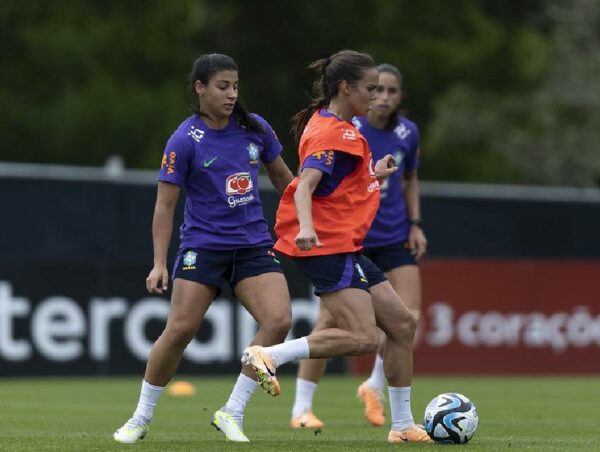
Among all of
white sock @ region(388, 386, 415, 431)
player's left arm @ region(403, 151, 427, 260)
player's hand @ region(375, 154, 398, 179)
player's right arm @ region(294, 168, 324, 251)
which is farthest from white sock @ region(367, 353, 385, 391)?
player's right arm @ region(294, 168, 324, 251)

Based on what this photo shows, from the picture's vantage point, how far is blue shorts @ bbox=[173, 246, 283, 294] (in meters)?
9.52

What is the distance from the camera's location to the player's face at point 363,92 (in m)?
9.48

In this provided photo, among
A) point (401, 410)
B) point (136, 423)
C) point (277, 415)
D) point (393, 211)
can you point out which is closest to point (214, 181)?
point (136, 423)

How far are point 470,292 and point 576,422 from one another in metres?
7.74

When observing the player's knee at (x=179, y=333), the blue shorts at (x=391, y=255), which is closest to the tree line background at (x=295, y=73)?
the blue shorts at (x=391, y=255)

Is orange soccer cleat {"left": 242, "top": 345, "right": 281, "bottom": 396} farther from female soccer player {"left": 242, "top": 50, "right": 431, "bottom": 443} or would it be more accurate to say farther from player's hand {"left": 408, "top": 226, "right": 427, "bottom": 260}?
player's hand {"left": 408, "top": 226, "right": 427, "bottom": 260}

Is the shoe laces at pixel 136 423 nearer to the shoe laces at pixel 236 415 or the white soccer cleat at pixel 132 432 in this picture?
the white soccer cleat at pixel 132 432

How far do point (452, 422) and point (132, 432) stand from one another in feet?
5.95

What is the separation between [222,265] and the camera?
31.4ft

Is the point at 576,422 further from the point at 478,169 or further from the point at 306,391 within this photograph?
the point at 478,169

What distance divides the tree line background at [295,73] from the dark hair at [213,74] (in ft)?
75.8

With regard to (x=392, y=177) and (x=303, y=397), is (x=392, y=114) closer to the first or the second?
(x=392, y=177)

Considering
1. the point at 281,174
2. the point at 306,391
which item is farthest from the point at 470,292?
the point at 281,174

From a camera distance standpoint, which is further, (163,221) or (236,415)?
(236,415)
